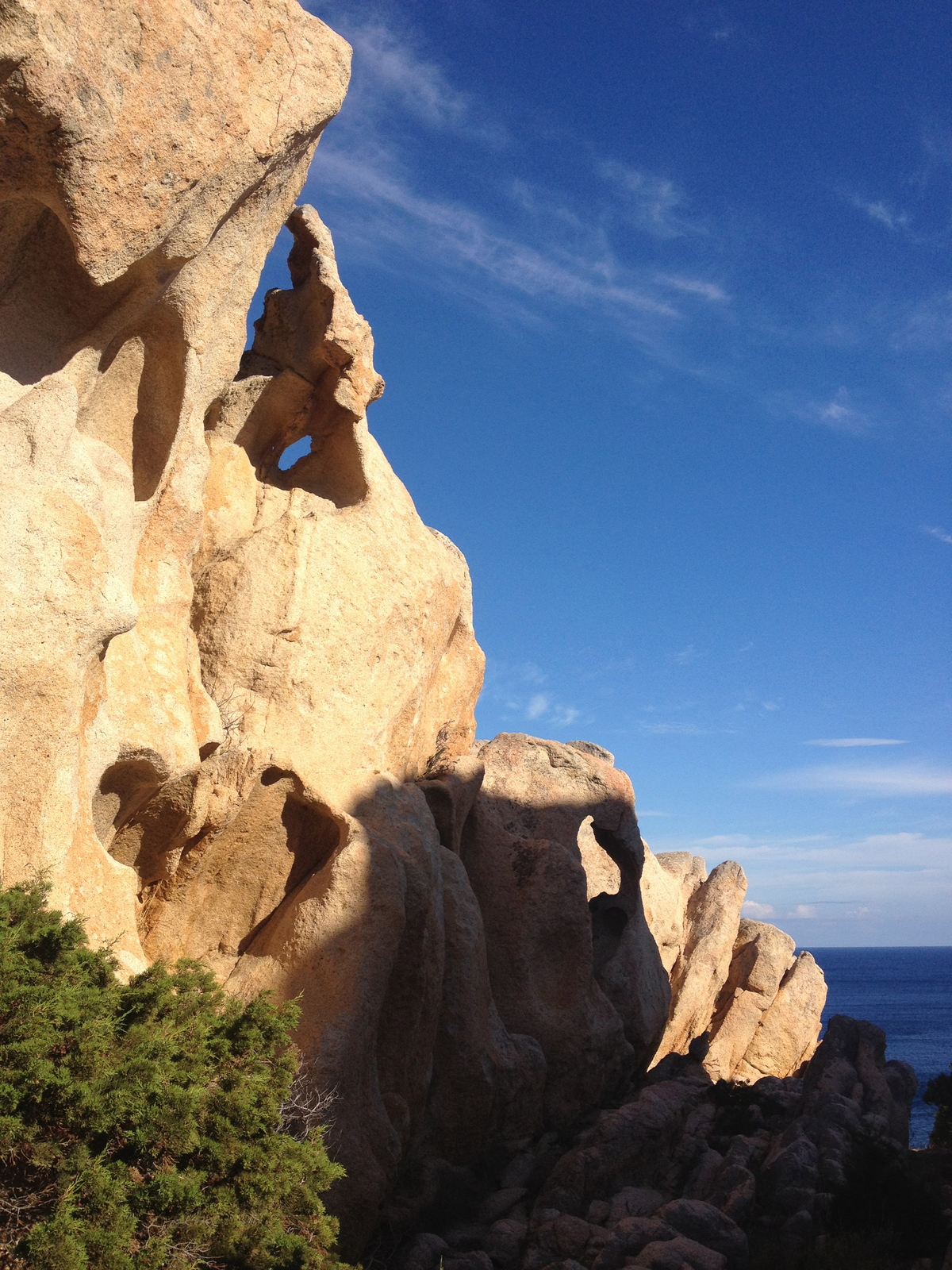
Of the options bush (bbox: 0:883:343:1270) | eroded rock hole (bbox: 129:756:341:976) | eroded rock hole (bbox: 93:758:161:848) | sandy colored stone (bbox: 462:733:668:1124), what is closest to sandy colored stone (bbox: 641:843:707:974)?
sandy colored stone (bbox: 462:733:668:1124)

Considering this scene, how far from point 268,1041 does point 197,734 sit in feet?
14.4

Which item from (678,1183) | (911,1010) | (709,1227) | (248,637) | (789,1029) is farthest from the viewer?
(911,1010)

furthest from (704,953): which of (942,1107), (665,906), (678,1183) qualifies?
(678,1183)

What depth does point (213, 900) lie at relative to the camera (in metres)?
13.1

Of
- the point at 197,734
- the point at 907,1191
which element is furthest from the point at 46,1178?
the point at 907,1191

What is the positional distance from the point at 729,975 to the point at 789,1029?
188 centimetres

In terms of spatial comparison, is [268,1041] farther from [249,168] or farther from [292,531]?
[249,168]

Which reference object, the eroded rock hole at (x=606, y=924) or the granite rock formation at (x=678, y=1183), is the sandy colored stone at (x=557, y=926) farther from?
the granite rock formation at (x=678, y=1183)

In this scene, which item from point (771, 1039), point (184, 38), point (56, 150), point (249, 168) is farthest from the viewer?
point (771, 1039)

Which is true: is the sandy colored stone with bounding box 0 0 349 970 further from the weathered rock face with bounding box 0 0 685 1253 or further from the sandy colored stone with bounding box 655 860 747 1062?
the sandy colored stone with bounding box 655 860 747 1062

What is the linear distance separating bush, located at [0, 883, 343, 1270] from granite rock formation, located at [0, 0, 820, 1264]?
869mm

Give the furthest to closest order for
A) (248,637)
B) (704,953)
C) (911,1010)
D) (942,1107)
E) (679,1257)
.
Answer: (911,1010) < (704,953) < (942,1107) < (248,637) < (679,1257)

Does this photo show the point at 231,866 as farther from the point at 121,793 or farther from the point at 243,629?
the point at 243,629

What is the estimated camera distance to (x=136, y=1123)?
692 cm
